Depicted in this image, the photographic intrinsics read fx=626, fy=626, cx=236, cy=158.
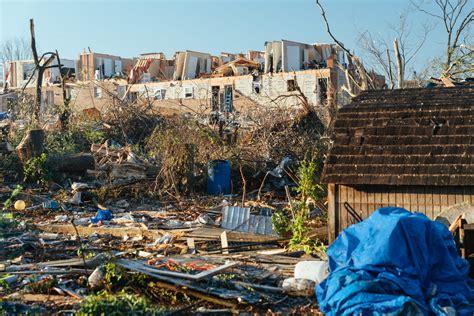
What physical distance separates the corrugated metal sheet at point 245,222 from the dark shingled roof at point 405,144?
2163mm

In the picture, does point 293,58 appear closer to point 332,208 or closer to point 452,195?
point 332,208

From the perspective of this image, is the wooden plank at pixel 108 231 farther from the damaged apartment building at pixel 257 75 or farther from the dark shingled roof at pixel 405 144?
the damaged apartment building at pixel 257 75

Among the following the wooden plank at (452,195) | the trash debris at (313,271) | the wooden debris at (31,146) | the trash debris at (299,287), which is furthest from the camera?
the wooden debris at (31,146)

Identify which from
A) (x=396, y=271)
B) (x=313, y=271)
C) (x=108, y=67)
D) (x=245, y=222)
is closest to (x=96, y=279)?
(x=313, y=271)

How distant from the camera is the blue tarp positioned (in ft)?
22.4

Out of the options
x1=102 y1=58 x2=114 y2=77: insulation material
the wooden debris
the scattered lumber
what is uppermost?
x1=102 y1=58 x2=114 y2=77: insulation material

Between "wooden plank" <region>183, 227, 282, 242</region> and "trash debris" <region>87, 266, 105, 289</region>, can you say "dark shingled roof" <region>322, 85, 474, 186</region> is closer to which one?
"wooden plank" <region>183, 227, 282, 242</region>

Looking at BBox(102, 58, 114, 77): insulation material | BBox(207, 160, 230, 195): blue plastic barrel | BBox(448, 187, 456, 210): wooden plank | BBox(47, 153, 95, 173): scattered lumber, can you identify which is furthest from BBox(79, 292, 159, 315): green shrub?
BBox(102, 58, 114, 77): insulation material

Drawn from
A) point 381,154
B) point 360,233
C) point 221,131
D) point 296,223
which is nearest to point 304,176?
point 296,223

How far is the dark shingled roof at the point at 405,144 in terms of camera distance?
31.2 ft

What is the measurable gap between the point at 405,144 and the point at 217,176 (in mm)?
7145

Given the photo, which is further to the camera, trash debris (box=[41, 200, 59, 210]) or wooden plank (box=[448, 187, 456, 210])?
trash debris (box=[41, 200, 59, 210])

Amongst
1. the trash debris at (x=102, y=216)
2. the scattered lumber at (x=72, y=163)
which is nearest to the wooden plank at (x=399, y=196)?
the trash debris at (x=102, y=216)

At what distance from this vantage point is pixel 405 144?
9992 mm
